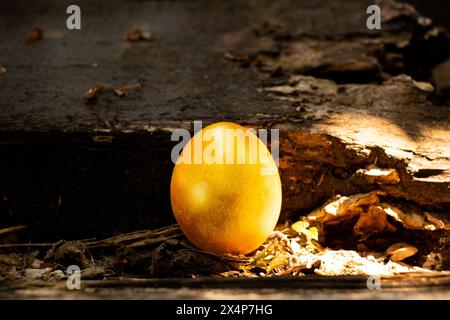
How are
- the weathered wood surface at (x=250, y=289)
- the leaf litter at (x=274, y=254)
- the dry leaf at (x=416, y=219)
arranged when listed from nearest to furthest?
the weathered wood surface at (x=250, y=289) < the leaf litter at (x=274, y=254) < the dry leaf at (x=416, y=219)

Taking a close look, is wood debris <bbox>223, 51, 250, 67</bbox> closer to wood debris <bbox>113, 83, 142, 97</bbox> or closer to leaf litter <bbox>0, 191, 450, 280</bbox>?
wood debris <bbox>113, 83, 142, 97</bbox>

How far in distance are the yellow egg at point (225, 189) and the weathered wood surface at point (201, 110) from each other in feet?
1.58

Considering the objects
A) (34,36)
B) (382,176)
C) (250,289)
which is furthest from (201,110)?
(34,36)

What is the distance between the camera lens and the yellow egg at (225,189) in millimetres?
1997

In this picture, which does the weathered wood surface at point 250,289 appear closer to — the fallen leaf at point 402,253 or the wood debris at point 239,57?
the fallen leaf at point 402,253

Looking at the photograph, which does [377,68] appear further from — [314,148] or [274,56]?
[314,148]

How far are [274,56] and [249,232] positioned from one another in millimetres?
1771

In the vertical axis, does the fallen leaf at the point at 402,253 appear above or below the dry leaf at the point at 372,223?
below

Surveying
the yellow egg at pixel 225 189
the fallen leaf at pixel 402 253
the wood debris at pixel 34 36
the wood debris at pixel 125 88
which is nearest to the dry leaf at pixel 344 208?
the fallen leaf at pixel 402 253

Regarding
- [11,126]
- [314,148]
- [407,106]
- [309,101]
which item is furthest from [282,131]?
[11,126]

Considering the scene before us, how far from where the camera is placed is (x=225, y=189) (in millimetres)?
1989

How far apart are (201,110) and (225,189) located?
3.03ft

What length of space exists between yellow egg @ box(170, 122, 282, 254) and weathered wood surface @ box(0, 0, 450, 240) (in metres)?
0.48

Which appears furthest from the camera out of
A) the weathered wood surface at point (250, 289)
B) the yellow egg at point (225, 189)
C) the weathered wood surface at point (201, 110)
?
the weathered wood surface at point (201, 110)
